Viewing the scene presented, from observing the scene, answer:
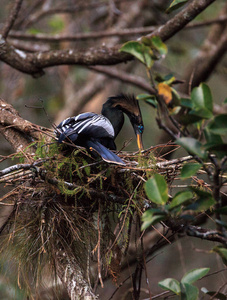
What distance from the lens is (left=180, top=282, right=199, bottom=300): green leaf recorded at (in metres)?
1.61

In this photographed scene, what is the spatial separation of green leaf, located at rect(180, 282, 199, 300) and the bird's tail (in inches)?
41.7

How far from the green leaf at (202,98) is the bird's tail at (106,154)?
1149 millimetres

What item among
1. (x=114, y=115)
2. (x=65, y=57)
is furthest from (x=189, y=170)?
(x=65, y=57)

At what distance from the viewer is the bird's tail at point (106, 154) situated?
2.56 metres

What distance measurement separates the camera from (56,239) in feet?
8.28

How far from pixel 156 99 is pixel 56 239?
4.48ft

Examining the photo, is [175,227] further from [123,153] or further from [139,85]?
[139,85]

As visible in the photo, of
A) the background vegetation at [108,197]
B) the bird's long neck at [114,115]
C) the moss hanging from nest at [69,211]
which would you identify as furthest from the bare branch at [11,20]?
the moss hanging from nest at [69,211]

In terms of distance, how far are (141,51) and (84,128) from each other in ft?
4.58

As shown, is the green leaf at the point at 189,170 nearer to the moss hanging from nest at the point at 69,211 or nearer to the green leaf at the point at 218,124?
the green leaf at the point at 218,124

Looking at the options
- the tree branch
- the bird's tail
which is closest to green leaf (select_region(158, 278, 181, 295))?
the bird's tail

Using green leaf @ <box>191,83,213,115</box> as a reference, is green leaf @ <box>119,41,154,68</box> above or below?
above

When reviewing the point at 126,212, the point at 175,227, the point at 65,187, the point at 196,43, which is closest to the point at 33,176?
the point at 65,187

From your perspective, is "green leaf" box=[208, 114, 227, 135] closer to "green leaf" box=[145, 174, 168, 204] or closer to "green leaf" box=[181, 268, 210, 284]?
"green leaf" box=[145, 174, 168, 204]
